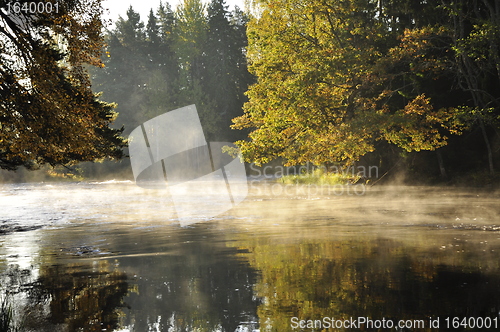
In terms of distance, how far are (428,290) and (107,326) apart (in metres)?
4.45

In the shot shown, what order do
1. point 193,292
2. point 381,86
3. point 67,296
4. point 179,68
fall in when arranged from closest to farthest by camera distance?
point 67,296 < point 193,292 < point 381,86 < point 179,68

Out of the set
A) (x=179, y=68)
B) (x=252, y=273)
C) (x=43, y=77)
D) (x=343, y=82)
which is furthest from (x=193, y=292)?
(x=179, y=68)

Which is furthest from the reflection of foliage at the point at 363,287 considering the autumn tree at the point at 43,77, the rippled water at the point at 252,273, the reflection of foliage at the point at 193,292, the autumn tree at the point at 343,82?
the autumn tree at the point at 343,82

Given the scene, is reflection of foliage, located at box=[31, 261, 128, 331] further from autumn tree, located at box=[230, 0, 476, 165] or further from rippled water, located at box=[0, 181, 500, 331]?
autumn tree, located at box=[230, 0, 476, 165]

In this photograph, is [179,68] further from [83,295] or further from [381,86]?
[83,295]

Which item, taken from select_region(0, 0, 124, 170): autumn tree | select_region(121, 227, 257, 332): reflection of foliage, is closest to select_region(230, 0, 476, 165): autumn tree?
select_region(0, 0, 124, 170): autumn tree

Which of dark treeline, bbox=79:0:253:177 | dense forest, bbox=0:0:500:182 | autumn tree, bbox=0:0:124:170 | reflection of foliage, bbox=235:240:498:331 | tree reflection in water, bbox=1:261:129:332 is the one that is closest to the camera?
tree reflection in water, bbox=1:261:129:332

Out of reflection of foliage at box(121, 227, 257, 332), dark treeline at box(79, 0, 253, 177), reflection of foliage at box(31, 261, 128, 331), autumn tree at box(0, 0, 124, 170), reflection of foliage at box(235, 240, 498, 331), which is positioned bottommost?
reflection of foliage at box(235, 240, 498, 331)

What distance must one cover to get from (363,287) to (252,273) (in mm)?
2085

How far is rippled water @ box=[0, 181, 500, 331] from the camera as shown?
22.7 ft

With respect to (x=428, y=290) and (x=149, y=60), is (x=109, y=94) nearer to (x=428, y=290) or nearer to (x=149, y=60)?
(x=149, y=60)

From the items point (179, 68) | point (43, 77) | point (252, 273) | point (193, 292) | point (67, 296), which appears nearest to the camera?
point (67, 296)

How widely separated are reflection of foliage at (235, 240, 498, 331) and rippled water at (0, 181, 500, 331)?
0.02 m

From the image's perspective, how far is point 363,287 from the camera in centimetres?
809
